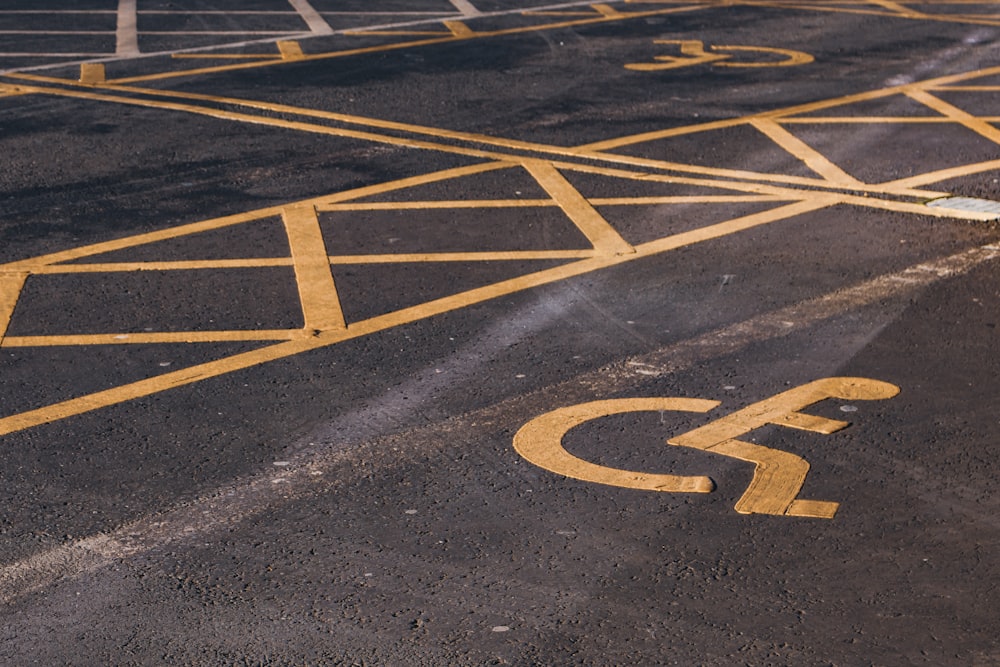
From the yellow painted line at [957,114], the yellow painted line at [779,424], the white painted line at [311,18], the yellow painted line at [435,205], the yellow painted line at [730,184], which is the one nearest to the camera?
the yellow painted line at [779,424]

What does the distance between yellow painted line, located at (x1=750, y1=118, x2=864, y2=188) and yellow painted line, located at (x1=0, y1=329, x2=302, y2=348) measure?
4816 mm

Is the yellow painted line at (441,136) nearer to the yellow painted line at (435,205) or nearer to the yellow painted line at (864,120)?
the yellow painted line at (864,120)

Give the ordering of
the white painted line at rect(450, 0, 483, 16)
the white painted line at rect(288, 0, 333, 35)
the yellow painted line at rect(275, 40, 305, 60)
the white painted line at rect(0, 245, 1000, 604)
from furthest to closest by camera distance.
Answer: the white painted line at rect(450, 0, 483, 16) → the white painted line at rect(288, 0, 333, 35) → the yellow painted line at rect(275, 40, 305, 60) → the white painted line at rect(0, 245, 1000, 604)

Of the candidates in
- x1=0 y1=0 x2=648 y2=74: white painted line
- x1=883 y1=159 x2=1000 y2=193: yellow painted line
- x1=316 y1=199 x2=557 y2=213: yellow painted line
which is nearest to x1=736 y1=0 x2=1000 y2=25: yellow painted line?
x1=0 y1=0 x2=648 y2=74: white painted line

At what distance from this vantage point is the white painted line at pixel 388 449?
5.32 metres

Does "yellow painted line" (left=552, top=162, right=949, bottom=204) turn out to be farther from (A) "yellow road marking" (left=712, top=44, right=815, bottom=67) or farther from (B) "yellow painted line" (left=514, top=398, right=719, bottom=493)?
(A) "yellow road marking" (left=712, top=44, right=815, bottom=67)

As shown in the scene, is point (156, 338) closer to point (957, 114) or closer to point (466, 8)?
point (957, 114)

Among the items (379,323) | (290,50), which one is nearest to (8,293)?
(379,323)

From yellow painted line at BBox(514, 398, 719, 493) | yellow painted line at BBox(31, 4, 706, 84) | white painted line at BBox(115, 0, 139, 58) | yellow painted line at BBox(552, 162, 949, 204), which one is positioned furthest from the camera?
white painted line at BBox(115, 0, 139, 58)

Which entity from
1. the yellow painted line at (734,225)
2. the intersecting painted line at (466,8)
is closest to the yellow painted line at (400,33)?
the intersecting painted line at (466,8)

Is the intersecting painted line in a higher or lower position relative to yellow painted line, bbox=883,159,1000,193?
higher

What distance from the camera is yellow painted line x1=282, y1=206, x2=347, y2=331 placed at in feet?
25.8

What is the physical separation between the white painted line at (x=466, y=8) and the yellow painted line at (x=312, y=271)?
355 inches

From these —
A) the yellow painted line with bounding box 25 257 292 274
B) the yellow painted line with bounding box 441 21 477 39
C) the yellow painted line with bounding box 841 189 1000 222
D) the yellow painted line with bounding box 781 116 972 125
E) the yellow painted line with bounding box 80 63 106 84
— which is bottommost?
the yellow painted line with bounding box 25 257 292 274
